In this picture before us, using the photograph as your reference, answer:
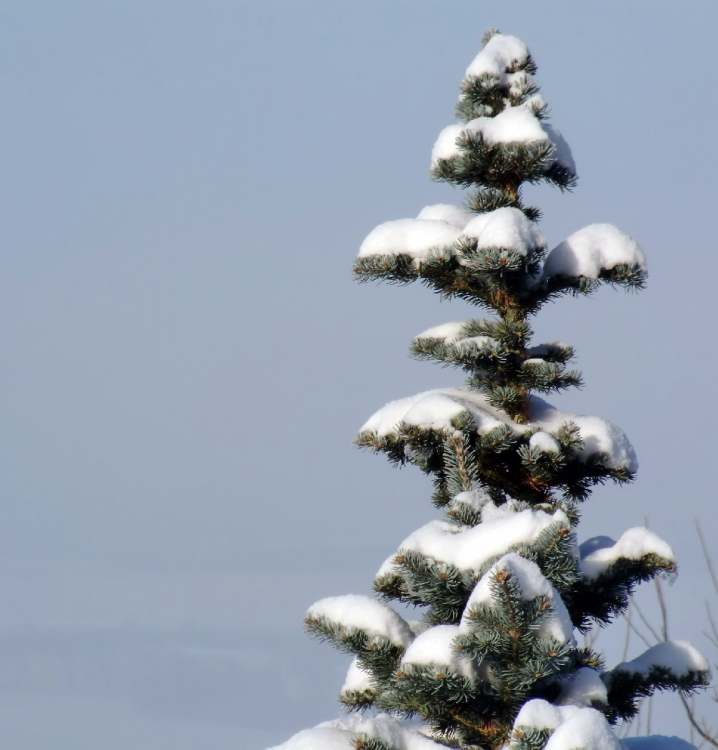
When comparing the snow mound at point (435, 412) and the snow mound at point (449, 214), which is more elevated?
the snow mound at point (449, 214)

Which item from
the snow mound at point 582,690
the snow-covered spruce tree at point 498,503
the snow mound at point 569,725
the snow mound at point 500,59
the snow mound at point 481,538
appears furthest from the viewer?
the snow mound at point 500,59

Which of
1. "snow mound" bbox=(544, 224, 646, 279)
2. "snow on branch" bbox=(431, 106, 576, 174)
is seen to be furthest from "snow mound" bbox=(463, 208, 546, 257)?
"snow on branch" bbox=(431, 106, 576, 174)

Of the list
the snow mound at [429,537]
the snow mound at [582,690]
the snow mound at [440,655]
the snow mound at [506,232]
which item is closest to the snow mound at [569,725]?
the snow mound at [440,655]

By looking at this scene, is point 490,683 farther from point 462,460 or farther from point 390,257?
point 390,257

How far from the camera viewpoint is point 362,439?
5762 millimetres

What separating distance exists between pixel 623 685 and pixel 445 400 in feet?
5.47

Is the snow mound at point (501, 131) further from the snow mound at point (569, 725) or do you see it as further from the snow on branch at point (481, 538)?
the snow mound at point (569, 725)

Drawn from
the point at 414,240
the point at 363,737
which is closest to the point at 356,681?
the point at 363,737

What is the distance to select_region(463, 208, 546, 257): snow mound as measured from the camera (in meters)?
5.41

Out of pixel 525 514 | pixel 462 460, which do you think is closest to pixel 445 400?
pixel 462 460

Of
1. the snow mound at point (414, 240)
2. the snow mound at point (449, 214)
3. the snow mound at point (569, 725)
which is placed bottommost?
the snow mound at point (569, 725)

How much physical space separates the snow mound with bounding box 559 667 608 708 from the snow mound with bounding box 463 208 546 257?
199 centimetres

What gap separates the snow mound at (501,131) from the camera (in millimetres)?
5773

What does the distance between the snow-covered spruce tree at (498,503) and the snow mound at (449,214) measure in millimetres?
17
